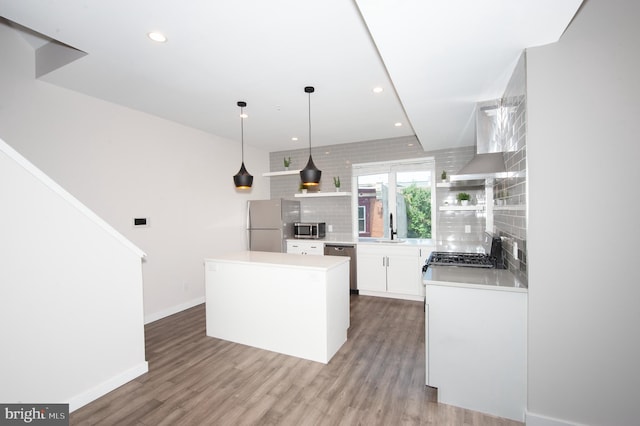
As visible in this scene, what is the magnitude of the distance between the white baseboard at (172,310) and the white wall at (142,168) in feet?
0.05

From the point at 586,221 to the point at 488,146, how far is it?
1.30 meters

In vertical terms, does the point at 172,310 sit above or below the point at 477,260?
below

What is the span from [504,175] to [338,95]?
1835mm

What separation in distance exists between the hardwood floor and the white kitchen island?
0.13m

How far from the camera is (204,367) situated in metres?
2.64

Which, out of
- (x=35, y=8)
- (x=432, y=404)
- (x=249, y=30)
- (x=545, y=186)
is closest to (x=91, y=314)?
(x=35, y=8)

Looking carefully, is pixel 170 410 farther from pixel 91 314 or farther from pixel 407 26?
pixel 407 26

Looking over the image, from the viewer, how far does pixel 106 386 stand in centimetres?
228

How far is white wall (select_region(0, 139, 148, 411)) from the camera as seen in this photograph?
5.94ft

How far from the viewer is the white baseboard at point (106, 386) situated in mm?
2101

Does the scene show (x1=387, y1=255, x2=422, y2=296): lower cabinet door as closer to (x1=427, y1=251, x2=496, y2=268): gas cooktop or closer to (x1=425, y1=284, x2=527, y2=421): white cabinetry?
(x1=427, y1=251, x2=496, y2=268): gas cooktop

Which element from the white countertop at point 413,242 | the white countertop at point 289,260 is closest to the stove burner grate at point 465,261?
the white countertop at point 289,260

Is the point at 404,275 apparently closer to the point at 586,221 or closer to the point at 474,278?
the point at 474,278

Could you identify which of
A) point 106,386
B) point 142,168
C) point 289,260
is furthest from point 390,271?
Result: point 142,168
